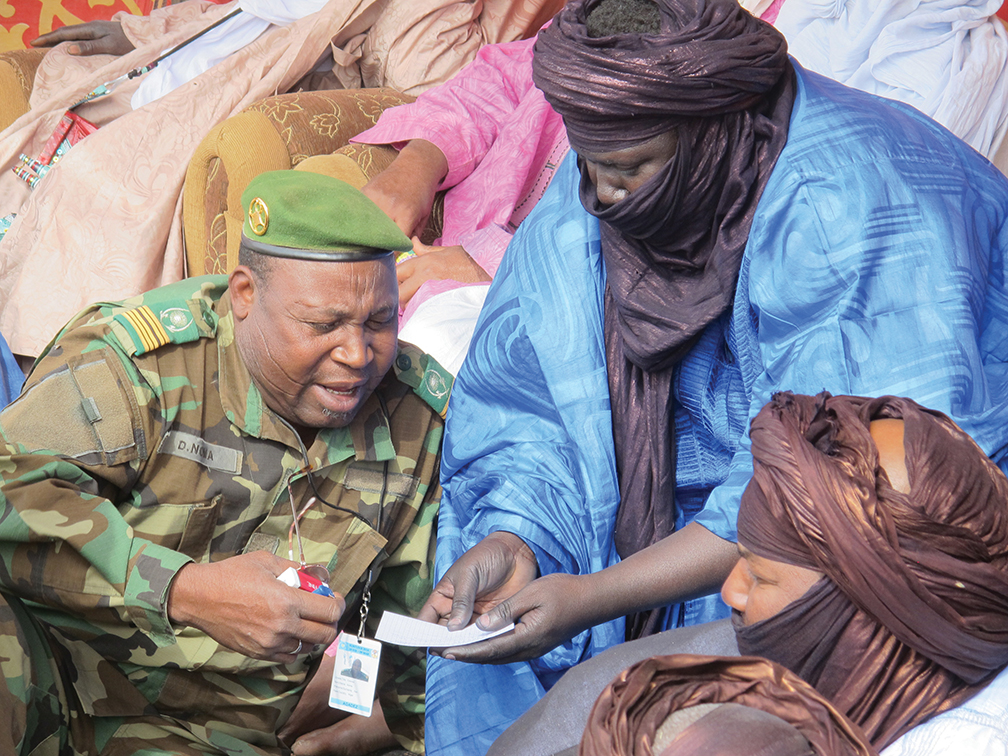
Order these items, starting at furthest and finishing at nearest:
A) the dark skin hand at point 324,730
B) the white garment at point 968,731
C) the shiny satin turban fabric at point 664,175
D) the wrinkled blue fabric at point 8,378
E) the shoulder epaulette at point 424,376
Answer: the wrinkled blue fabric at point 8,378
the dark skin hand at point 324,730
the shoulder epaulette at point 424,376
the shiny satin turban fabric at point 664,175
the white garment at point 968,731

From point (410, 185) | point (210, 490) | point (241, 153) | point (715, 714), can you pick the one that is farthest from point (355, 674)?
point (241, 153)

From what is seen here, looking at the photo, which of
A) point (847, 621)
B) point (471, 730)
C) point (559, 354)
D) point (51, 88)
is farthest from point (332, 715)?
point (51, 88)

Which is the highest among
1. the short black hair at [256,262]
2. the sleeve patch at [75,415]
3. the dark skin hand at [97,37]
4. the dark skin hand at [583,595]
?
the short black hair at [256,262]

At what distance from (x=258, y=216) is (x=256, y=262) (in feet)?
0.30

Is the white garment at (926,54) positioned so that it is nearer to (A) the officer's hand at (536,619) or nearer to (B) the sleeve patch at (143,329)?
(A) the officer's hand at (536,619)

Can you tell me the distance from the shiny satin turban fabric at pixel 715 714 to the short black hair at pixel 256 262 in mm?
1297

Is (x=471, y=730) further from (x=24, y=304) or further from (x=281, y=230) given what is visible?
(x=24, y=304)

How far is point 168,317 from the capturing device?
226 cm

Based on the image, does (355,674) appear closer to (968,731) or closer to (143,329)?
(143,329)

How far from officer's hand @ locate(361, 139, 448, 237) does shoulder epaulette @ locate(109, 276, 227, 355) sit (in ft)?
3.93

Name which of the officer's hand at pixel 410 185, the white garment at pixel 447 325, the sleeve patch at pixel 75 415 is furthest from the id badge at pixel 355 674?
the officer's hand at pixel 410 185

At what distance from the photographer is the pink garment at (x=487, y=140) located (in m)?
3.69

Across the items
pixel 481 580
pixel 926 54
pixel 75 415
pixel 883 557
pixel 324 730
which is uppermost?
pixel 883 557

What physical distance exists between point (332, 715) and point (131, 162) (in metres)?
2.42
